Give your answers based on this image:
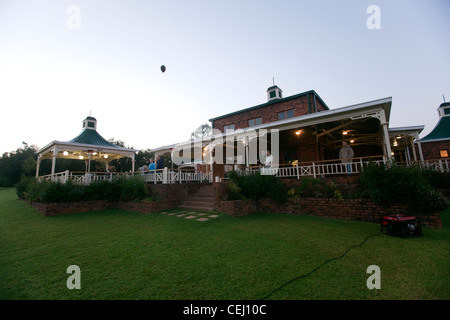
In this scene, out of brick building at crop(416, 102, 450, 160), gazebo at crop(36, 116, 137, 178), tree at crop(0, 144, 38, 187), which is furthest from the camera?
tree at crop(0, 144, 38, 187)

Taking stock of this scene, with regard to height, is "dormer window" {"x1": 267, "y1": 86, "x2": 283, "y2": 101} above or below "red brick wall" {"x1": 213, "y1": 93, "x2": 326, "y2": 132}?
above

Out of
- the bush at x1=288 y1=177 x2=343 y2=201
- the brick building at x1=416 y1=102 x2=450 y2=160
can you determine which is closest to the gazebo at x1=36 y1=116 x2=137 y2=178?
the bush at x1=288 y1=177 x2=343 y2=201

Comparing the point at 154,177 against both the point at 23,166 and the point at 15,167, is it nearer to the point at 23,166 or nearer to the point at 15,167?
the point at 23,166

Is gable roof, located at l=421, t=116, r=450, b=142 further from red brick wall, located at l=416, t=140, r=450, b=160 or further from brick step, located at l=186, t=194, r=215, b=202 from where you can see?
brick step, located at l=186, t=194, r=215, b=202

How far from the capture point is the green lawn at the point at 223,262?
79.4 inches

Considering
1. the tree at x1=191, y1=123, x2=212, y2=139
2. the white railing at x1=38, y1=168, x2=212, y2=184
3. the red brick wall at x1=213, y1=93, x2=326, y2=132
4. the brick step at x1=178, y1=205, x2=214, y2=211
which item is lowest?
the brick step at x1=178, y1=205, x2=214, y2=211

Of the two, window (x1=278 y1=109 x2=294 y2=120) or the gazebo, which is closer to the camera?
the gazebo

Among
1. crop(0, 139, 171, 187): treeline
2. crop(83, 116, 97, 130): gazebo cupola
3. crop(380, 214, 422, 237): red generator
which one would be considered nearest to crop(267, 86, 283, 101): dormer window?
crop(380, 214, 422, 237): red generator

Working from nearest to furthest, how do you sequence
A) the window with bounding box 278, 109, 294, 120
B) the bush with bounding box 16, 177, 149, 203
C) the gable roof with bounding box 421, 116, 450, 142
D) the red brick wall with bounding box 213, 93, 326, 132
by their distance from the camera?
1. the bush with bounding box 16, 177, 149, 203
2. the red brick wall with bounding box 213, 93, 326, 132
3. the window with bounding box 278, 109, 294, 120
4. the gable roof with bounding box 421, 116, 450, 142

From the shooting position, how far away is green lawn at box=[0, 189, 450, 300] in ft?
6.61

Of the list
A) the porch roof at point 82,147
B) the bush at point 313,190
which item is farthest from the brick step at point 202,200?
the porch roof at point 82,147

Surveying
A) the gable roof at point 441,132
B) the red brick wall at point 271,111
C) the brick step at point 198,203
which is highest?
the red brick wall at point 271,111

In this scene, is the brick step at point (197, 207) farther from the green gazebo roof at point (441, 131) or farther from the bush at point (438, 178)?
the green gazebo roof at point (441, 131)

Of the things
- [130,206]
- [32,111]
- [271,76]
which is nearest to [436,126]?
[271,76]
